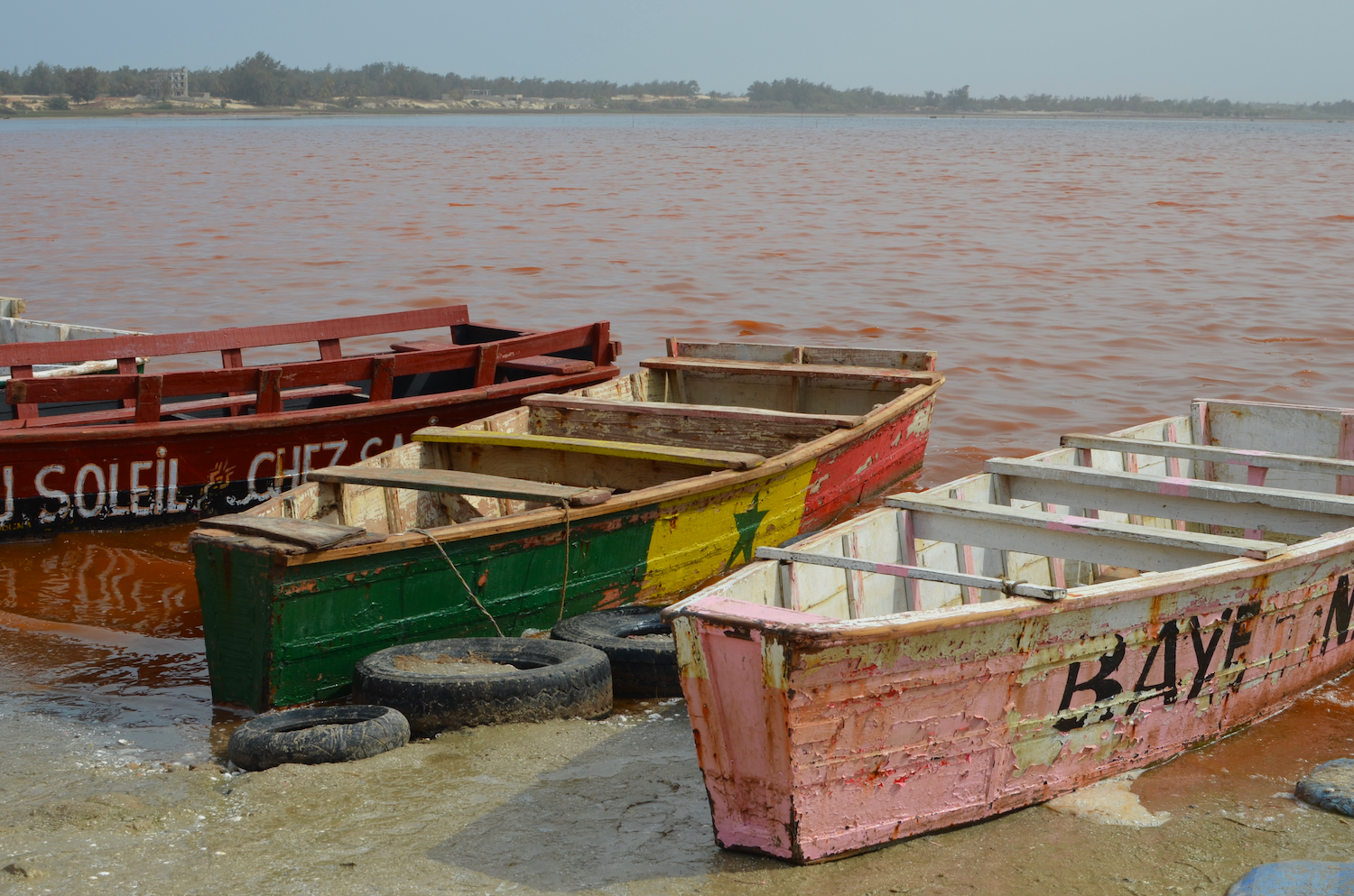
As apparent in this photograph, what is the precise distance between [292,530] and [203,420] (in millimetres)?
3185

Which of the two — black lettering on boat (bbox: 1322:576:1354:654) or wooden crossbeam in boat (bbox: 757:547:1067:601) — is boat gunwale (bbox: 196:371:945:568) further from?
black lettering on boat (bbox: 1322:576:1354:654)

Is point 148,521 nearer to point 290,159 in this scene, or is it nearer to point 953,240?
point 953,240

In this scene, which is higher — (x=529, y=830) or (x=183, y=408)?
(x=183, y=408)

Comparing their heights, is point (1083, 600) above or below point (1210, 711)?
above

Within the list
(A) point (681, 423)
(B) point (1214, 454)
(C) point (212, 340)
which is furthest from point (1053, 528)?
(C) point (212, 340)

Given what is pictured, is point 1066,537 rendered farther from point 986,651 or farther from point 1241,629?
point 986,651

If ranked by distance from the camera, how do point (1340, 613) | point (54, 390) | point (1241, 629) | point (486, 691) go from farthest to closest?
point (54, 390) → point (1340, 613) → point (486, 691) → point (1241, 629)

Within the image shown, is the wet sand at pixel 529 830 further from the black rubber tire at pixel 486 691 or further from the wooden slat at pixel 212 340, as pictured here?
the wooden slat at pixel 212 340

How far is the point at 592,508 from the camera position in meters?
6.46

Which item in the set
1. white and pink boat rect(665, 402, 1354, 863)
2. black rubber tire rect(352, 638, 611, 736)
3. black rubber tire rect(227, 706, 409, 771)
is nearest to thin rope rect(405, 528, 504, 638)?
black rubber tire rect(352, 638, 611, 736)

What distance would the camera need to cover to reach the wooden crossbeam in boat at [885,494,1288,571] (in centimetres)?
532

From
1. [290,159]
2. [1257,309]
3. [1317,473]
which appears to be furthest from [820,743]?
[290,159]

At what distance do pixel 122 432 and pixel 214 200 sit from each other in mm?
32197

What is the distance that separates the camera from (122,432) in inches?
318
